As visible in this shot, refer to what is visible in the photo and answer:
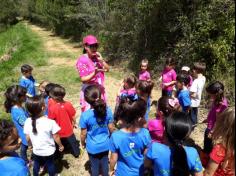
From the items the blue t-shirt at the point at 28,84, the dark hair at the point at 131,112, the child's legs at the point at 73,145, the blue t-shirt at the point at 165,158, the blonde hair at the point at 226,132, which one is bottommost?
the child's legs at the point at 73,145

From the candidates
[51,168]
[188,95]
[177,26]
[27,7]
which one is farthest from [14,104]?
[27,7]

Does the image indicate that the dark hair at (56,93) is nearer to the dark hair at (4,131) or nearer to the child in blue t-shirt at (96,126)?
the child in blue t-shirt at (96,126)

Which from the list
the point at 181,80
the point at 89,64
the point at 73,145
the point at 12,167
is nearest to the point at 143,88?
the point at 181,80

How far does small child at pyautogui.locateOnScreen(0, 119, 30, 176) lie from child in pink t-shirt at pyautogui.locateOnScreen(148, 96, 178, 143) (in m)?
1.58

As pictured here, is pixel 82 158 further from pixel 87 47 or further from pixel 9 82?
pixel 9 82

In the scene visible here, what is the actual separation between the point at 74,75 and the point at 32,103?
7.83 m

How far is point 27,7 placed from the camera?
1582 inches

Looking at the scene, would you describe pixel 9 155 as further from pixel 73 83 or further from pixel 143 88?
pixel 73 83

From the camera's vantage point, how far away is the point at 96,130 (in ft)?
14.0

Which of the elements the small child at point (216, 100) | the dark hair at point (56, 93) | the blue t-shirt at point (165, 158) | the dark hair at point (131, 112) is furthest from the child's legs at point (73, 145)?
the blue t-shirt at point (165, 158)

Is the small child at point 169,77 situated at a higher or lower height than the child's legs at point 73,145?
higher

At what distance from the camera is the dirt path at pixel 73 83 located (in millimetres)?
5633

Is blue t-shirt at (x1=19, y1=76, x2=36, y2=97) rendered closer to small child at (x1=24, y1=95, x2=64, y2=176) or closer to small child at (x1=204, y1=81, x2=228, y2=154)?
small child at (x1=24, y1=95, x2=64, y2=176)

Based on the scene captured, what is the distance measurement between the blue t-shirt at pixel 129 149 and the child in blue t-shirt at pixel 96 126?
2.29 feet
